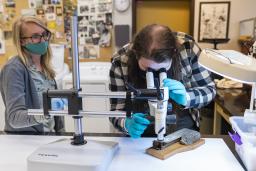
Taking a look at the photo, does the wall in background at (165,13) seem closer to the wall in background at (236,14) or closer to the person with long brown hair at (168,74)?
the wall in background at (236,14)

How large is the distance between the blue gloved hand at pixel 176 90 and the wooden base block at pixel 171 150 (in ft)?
0.72

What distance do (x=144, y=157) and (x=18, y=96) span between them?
68 centimetres

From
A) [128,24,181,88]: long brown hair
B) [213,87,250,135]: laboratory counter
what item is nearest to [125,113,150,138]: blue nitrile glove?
[128,24,181,88]: long brown hair

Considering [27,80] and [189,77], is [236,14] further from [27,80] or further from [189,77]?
[27,80]

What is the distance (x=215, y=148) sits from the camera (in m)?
1.20

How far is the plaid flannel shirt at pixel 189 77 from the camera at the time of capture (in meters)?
1.55

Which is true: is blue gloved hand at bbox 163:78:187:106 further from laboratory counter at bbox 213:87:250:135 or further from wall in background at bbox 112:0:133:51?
wall in background at bbox 112:0:133:51

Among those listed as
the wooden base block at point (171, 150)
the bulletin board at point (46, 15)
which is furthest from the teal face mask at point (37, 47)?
the bulletin board at point (46, 15)

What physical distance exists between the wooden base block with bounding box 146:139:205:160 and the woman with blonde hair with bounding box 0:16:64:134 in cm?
47

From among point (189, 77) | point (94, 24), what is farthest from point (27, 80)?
point (94, 24)

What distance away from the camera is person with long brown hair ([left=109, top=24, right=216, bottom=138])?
126 cm

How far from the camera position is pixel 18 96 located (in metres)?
1.36

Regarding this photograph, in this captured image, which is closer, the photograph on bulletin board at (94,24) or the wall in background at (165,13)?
the photograph on bulletin board at (94,24)

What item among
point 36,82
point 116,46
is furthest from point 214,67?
point 116,46
